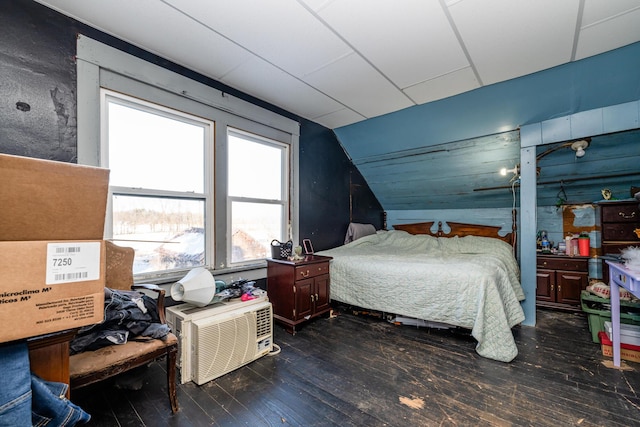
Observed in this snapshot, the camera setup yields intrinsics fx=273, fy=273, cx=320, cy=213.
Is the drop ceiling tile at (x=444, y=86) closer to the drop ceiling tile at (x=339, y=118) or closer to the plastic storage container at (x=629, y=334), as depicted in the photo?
the drop ceiling tile at (x=339, y=118)

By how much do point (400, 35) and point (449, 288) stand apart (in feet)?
7.02

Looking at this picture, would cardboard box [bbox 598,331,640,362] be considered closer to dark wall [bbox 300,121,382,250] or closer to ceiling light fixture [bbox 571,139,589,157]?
ceiling light fixture [bbox 571,139,589,157]

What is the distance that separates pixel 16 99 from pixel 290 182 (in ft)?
7.70

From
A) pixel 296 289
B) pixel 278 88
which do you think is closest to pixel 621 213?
pixel 296 289

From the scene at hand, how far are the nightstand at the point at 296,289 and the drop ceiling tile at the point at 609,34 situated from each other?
2868 millimetres

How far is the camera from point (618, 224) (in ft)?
10.2

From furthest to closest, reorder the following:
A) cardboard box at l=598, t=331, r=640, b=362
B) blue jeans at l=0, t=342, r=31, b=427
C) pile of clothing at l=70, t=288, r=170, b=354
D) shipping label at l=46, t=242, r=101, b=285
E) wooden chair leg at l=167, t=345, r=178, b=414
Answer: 1. cardboard box at l=598, t=331, r=640, b=362
2. wooden chair leg at l=167, t=345, r=178, b=414
3. pile of clothing at l=70, t=288, r=170, b=354
4. shipping label at l=46, t=242, r=101, b=285
5. blue jeans at l=0, t=342, r=31, b=427

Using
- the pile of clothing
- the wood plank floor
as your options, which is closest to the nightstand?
the wood plank floor

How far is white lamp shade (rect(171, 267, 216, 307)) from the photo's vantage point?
6.49 ft

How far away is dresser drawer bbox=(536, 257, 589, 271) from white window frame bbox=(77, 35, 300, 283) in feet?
10.5

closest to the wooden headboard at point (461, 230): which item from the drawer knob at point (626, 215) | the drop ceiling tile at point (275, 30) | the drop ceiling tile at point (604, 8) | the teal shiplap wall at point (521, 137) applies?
the teal shiplap wall at point (521, 137)

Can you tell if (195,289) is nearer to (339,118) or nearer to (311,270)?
(311,270)

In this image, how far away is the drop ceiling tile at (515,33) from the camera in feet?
5.78

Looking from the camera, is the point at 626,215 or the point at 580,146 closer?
the point at 580,146
